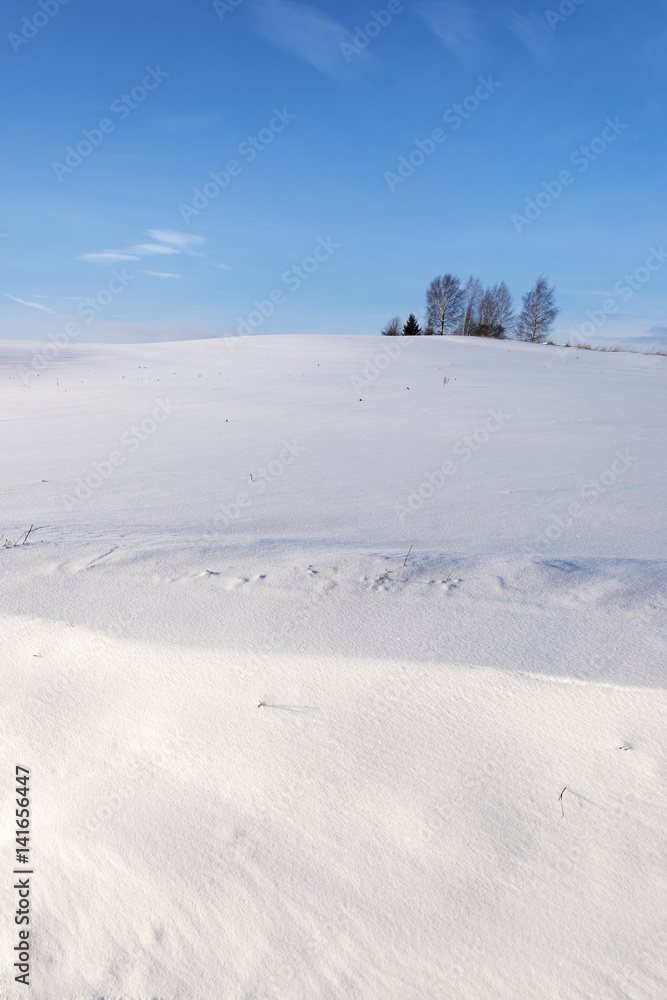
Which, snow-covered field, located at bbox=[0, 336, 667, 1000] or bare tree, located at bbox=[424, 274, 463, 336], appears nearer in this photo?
snow-covered field, located at bbox=[0, 336, 667, 1000]

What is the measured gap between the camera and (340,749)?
60.5 inches

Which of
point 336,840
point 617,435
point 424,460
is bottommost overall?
point 336,840

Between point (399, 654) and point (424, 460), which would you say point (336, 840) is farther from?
point (424, 460)

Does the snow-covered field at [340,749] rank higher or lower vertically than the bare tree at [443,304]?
lower

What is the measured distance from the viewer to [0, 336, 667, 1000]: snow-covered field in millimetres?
1178

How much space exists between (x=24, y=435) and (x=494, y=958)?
6.55 meters

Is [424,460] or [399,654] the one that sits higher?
[424,460]

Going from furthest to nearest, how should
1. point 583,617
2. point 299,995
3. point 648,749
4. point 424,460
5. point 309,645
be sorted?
point 424,460 → point 583,617 → point 309,645 → point 648,749 → point 299,995

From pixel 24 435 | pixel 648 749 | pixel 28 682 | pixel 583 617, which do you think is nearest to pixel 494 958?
pixel 648 749

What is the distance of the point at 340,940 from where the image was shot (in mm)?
1189

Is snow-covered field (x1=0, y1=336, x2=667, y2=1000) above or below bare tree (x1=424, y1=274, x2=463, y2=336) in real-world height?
below

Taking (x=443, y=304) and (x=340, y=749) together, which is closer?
(x=340, y=749)

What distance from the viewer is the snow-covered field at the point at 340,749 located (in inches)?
46.4

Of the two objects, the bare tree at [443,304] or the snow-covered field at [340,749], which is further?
the bare tree at [443,304]
